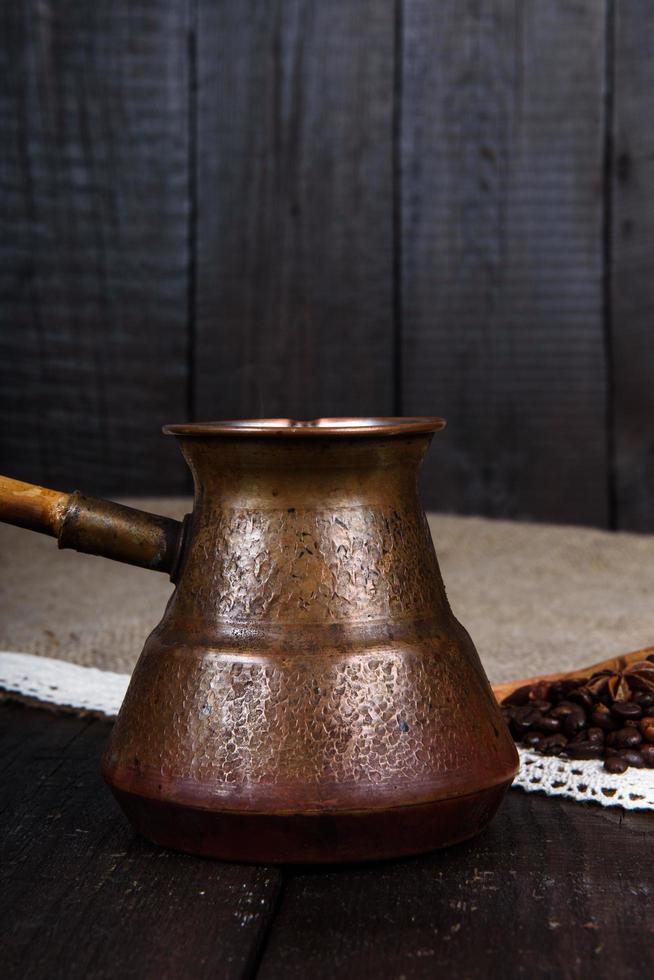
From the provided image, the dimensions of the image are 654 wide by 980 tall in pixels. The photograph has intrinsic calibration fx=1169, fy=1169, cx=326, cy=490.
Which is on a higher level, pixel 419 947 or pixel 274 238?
pixel 274 238

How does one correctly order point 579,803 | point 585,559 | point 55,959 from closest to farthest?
point 55,959 → point 579,803 → point 585,559

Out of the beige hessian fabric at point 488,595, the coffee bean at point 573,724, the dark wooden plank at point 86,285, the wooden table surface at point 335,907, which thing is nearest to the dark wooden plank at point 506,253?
the beige hessian fabric at point 488,595

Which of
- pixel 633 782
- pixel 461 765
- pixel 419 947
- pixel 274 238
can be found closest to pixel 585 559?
pixel 274 238

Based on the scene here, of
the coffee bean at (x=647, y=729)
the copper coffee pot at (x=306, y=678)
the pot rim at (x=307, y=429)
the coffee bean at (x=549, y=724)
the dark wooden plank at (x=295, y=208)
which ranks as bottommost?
the coffee bean at (x=549, y=724)

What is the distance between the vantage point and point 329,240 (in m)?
1.95

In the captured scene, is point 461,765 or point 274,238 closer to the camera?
point 461,765

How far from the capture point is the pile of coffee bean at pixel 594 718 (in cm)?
84

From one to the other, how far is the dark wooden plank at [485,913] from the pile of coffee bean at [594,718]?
0.38 feet

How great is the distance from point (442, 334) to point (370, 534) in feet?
4.32

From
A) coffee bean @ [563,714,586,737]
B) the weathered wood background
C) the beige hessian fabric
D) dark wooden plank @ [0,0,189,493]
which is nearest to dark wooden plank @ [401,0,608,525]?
the weathered wood background

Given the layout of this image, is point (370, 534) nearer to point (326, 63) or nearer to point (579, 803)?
point (579, 803)

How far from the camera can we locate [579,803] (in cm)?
79

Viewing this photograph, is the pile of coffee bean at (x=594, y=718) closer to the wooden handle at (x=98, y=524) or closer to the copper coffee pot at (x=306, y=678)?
the copper coffee pot at (x=306, y=678)

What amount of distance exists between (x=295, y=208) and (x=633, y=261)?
56 centimetres
